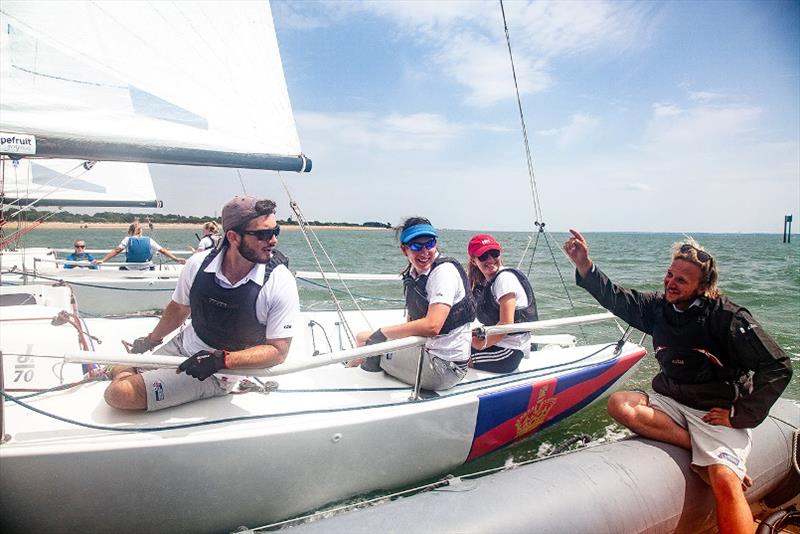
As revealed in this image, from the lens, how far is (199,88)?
3.70 m

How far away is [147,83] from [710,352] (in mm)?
4109

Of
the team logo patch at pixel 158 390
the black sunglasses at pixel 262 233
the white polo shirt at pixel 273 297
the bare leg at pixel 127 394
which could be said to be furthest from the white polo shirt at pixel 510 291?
the bare leg at pixel 127 394

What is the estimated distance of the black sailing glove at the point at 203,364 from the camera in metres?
2.43

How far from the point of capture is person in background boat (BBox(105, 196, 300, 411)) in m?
2.69

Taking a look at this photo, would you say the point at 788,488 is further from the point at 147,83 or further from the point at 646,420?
the point at 147,83

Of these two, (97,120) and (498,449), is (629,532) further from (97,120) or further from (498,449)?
(97,120)

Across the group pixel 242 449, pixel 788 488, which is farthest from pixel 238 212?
pixel 788 488

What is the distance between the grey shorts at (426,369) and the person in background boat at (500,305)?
530mm

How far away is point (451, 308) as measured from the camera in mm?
3283

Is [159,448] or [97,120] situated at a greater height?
[97,120]

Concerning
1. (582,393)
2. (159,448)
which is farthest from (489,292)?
(159,448)

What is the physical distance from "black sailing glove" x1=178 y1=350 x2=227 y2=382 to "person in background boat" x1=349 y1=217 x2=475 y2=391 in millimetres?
1090

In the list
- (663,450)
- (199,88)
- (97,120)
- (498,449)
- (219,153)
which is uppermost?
(199,88)

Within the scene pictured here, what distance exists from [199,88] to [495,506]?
3476 mm
